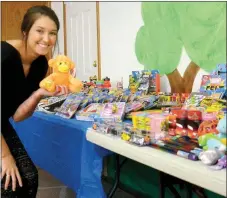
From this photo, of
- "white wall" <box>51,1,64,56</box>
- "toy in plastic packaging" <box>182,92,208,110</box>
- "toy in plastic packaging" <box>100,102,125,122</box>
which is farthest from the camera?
"white wall" <box>51,1,64,56</box>

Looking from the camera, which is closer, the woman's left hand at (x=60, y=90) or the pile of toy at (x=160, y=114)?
the pile of toy at (x=160, y=114)

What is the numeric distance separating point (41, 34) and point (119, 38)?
1.50m

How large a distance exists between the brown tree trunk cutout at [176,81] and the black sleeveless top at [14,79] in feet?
2.93

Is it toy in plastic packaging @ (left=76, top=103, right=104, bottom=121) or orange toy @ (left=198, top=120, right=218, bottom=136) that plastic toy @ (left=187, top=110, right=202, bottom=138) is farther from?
Result: toy in plastic packaging @ (left=76, top=103, right=104, bottom=121)

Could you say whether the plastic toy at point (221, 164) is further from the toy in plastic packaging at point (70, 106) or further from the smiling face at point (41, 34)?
the toy in plastic packaging at point (70, 106)

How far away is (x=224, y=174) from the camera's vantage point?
82cm

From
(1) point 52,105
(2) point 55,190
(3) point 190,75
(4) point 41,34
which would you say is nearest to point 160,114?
(4) point 41,34

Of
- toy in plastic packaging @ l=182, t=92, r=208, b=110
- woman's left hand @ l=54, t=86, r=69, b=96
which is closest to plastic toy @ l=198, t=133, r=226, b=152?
toy in plastic packaging @ l=182, t=92, r=208, b=110

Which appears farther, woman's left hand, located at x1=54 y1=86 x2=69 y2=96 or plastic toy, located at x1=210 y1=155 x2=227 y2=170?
woman's left hand, located at x1=54 y1=86 x2=69 y2=96

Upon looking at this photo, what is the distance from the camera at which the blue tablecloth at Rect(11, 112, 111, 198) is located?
146cm

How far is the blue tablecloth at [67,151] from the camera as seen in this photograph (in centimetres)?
146

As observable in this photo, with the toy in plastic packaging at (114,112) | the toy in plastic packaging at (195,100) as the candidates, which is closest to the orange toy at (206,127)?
the toy in plastic packaging at (195,100)

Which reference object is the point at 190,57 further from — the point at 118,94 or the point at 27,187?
the point at 27,187

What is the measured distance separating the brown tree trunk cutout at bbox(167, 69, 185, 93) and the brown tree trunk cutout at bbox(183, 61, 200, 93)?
4cm
